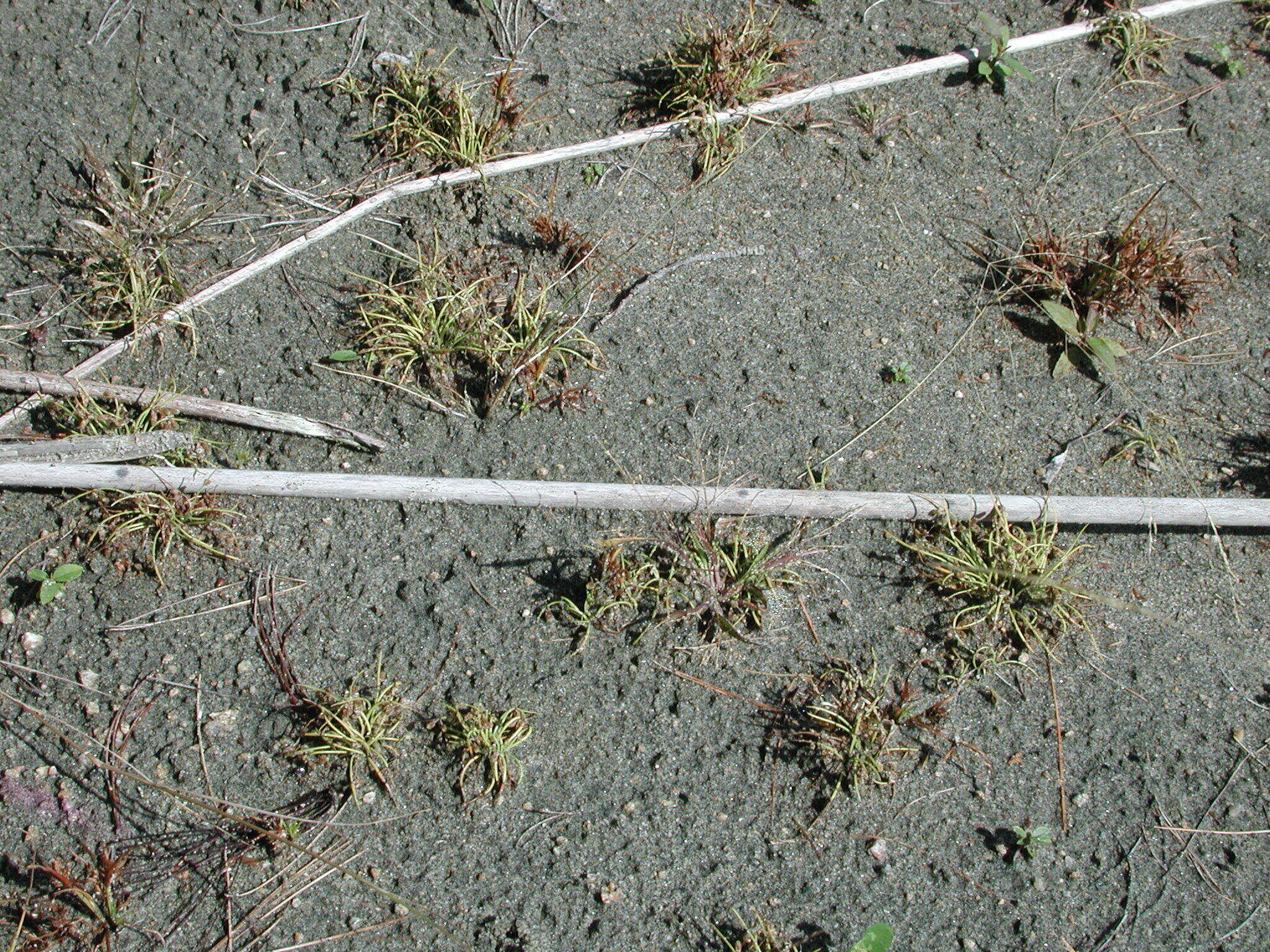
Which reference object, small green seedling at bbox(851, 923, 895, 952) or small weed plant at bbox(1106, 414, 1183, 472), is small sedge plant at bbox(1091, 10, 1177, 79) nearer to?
small weed plant at bbox(1106, 414, 1183, 472)

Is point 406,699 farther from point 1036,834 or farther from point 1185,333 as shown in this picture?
point 1185,333

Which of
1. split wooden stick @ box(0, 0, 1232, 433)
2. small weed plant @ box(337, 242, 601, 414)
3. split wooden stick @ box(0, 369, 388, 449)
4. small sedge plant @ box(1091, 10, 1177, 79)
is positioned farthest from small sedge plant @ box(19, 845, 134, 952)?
small sedge plant @ box(1091, 10, 1177, 79)

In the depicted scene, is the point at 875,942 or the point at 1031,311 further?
the point at 1031,311

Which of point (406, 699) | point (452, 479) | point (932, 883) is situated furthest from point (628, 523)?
point (932, 883)

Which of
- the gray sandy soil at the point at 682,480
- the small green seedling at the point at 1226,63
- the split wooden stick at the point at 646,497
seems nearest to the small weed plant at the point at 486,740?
the gray sandy soil at the point at 682,480

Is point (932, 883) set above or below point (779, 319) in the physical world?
below

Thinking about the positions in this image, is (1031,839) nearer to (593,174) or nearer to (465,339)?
(465,339)

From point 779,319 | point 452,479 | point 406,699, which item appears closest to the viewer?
point 406,699
